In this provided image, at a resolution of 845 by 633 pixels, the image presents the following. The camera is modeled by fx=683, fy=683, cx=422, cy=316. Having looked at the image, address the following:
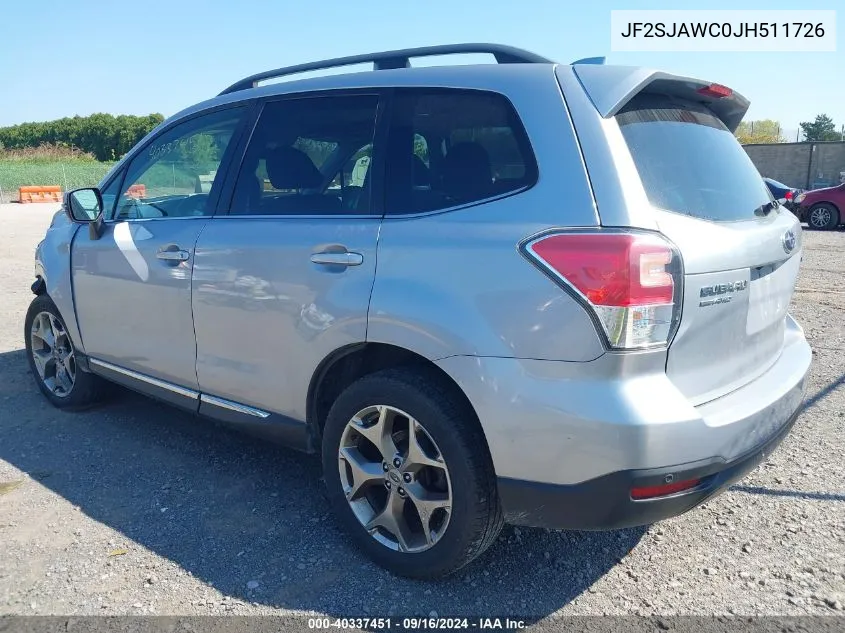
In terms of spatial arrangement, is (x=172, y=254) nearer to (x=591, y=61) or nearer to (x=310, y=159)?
(x=310, y=159)

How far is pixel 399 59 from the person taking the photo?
3092 millimetres

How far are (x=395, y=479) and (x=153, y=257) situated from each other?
1837mm

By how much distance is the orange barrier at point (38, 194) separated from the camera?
35.3 meters

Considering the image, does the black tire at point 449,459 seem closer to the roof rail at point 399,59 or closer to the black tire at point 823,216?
the roof rail at point 399,59

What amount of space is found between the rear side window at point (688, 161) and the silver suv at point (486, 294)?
14mm

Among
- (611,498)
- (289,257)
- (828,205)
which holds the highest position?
(289,257)

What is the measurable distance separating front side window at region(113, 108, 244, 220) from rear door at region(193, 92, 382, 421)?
0.25 metres

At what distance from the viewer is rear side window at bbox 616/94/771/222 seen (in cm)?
236

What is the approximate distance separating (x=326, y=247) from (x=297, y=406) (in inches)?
28.9

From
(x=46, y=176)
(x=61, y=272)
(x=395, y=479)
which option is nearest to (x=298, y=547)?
(x=395, y=479)

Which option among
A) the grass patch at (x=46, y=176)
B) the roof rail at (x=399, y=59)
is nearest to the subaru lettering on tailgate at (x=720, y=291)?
the roof rail at (x=399, y=59)

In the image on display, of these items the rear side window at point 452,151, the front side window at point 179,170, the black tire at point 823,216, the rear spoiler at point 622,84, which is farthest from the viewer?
the black tire at point 823,216

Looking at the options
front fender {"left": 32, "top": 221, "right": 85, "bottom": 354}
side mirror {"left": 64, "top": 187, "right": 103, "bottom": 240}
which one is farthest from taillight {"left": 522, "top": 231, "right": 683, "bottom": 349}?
front fender {"left": 32, "top": 221, "right": 85, "bottom": 354}

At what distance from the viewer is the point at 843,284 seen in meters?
8.93
